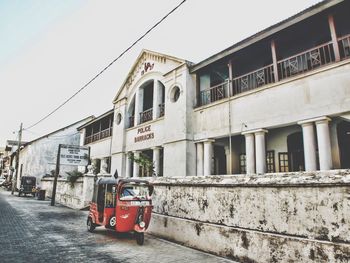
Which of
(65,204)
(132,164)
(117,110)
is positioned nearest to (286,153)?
(132,164)

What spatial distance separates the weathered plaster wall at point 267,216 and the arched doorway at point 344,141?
21.0 ft

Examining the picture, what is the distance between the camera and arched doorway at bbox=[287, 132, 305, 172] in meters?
11.9

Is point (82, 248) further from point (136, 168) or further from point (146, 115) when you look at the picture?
point (146, 115)

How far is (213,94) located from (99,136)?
13.5 meters

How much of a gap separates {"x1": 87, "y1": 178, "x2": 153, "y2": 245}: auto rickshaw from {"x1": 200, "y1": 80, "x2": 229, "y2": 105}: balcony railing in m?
7.00

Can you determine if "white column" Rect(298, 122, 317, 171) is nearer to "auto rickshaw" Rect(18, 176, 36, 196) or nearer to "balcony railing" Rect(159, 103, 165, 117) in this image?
"balcony railing" Rect(159, 103, 165, 117)

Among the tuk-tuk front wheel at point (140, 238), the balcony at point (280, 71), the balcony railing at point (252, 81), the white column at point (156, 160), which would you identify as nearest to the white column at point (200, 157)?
the balcony at point (280, 71)

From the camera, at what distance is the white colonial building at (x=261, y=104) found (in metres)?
9.05

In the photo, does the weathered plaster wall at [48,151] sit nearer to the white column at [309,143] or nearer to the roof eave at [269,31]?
the roof eave at [269,31]

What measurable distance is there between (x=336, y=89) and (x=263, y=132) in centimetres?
306

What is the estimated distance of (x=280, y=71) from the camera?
12273 mm

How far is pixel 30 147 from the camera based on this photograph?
120ft

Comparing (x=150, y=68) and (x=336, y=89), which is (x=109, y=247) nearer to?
(x=336, y=89)

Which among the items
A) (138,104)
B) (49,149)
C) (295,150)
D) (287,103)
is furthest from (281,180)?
(49,149)
